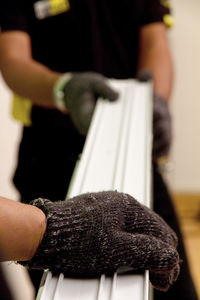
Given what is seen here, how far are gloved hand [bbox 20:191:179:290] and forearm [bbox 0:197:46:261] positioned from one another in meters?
0.01

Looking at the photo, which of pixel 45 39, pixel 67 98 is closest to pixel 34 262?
pixel 67 98

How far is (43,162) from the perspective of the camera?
1.04m

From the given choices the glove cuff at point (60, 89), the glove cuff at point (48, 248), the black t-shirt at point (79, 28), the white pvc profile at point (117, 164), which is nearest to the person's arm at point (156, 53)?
the black t-shirt at point (79, 28)

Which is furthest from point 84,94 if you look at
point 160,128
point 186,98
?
point 186,98

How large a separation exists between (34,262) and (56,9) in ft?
2.43

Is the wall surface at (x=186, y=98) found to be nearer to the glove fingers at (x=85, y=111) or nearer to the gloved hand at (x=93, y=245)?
the glove fingers at (x=85, y=111)

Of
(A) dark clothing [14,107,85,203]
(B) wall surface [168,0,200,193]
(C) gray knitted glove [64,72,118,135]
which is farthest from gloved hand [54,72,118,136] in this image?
(B) wall surface [168,0,200,193]

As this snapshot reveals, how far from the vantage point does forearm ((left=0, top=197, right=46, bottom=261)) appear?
1.33ft

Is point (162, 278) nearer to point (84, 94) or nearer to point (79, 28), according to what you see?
point (84, 94)

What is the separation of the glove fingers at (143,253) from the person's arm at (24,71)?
522 millimetres

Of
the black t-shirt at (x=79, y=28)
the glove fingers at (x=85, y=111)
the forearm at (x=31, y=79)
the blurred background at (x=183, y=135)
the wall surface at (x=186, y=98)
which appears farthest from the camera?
the wall surface at (x=186, y=98)

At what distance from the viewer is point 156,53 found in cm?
107

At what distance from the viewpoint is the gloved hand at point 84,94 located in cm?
79

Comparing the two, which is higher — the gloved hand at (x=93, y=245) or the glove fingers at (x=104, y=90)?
the gloved hand at (x=93, y=245)
